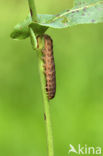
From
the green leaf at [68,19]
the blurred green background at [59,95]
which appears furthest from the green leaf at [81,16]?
the blurred green background at [59,95]

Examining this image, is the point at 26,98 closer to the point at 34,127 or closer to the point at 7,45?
the point at 34,127

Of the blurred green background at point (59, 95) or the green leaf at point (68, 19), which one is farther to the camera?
the blurred green background at point (59, 95)

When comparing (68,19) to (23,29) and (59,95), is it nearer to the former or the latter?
(23,29)

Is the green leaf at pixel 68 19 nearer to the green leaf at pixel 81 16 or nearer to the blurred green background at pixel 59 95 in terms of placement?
the green leaf at pixel 81 16

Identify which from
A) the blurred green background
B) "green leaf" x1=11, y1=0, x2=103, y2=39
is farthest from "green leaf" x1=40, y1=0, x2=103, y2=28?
the blurred green background

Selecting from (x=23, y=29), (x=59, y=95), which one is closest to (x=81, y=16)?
(x=23, y=29)
